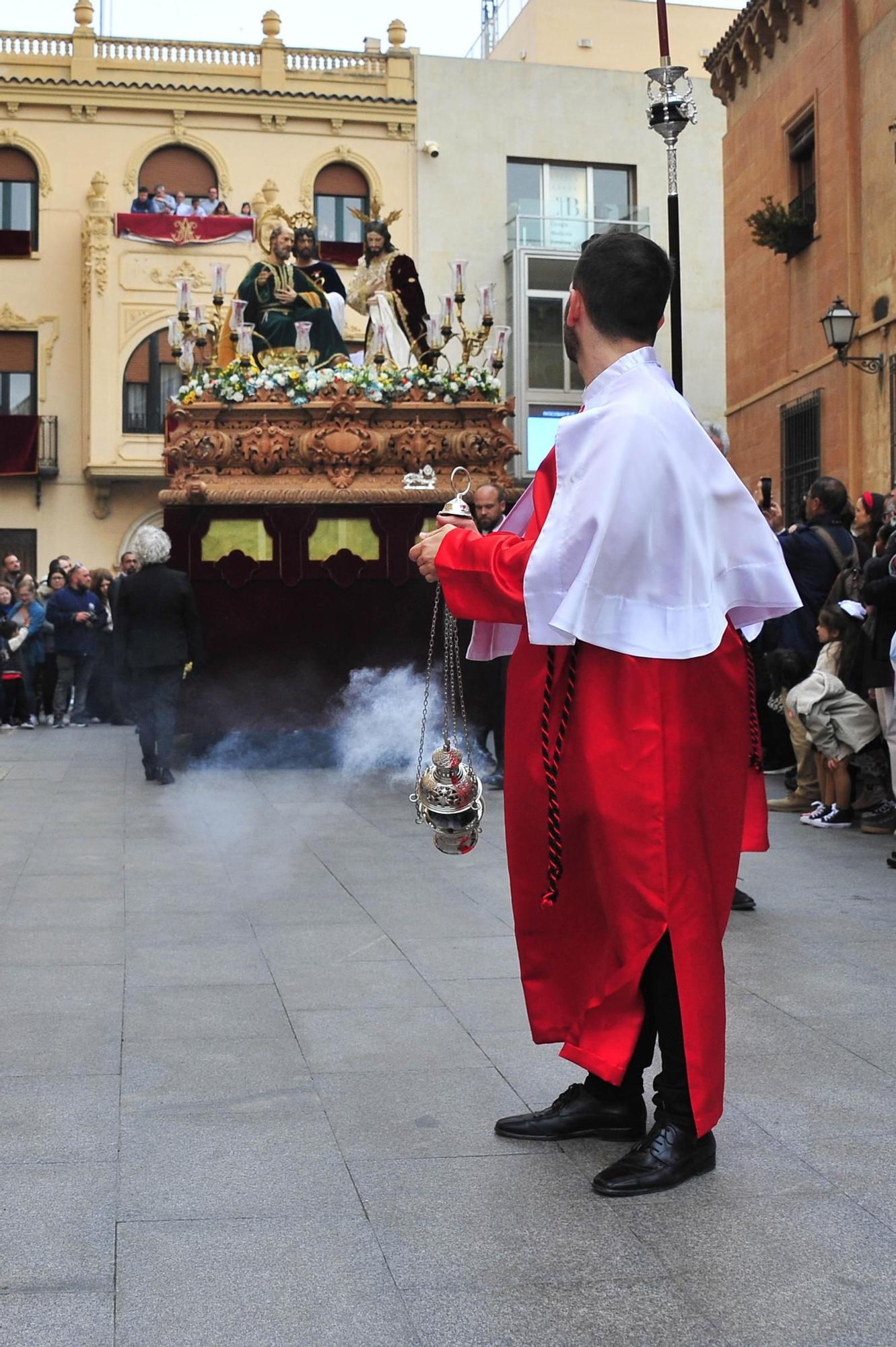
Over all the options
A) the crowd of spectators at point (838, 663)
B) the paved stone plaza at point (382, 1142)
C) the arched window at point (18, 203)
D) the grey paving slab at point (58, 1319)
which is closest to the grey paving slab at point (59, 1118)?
the paved stone plaza at point (382, 1142)

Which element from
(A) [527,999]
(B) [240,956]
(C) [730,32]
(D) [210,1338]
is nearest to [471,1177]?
(A) [527,999]

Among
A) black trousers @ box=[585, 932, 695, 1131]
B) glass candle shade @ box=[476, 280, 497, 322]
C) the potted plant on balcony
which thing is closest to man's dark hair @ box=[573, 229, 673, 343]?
black trousers @ box=[585, 932, 695, 1131]

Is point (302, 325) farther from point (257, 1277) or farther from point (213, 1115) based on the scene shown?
point (257, 1277)

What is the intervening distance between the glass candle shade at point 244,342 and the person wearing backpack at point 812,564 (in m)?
4.31

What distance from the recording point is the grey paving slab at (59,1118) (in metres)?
3.56

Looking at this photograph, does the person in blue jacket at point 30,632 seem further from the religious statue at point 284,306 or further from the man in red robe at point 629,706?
the man in red robe at point 629,706

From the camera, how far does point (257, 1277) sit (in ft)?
9.36

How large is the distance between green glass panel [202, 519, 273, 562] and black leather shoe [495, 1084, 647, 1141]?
8644 millimetres

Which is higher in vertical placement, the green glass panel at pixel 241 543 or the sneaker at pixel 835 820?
the green glass panel at pixel 241 543

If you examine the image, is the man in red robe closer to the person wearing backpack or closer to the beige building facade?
the person wearing backpack

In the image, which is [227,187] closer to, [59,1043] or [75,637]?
[75,637]

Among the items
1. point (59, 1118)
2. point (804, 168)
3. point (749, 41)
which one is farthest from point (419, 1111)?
point (749, 41)

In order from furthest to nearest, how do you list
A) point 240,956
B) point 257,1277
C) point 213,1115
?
1. point 240,956
2. point 213,1115
3. point 257,1277

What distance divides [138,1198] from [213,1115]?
0.56m
